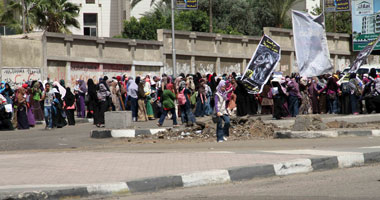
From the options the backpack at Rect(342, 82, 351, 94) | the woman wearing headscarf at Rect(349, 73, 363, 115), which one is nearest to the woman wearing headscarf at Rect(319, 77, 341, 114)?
the backpack at Rect(342, 82, 351, 94)

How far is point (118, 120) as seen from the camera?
2044 cm

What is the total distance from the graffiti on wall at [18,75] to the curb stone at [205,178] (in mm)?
20383

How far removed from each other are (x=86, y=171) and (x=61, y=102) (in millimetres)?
13635

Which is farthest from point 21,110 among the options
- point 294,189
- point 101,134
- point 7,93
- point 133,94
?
point 294,189

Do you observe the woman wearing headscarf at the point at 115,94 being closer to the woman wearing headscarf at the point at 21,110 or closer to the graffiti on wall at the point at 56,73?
the woman wearing headscarf at the point at 21,110

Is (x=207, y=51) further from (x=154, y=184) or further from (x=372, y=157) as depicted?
(x=154, y=184)

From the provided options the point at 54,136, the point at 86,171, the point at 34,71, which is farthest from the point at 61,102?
the point at 86,171

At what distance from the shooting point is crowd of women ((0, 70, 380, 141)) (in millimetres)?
22641

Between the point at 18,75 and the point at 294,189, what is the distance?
22.9 metres

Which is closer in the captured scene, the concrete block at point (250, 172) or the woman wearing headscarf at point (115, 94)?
the concrete block at point (250, 172)

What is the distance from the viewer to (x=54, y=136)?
19.7 metres

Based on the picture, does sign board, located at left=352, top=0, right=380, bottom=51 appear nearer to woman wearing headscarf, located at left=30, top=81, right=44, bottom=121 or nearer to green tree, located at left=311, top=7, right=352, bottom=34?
green tree, located at left=311, top=7, right=352, bottom=34

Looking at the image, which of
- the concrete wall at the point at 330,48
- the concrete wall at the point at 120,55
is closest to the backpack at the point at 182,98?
the concrete wall at the point at 120,55

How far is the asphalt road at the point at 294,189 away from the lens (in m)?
8.09
